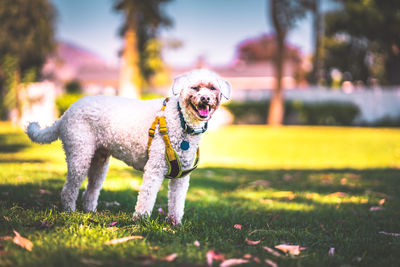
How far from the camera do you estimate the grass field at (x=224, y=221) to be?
8.15 feet

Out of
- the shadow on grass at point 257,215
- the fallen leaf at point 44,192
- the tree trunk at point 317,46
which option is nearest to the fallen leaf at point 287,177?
the shadow on grass at point 257,215

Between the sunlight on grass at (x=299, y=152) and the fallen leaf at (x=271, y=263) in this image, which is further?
the sunlight on grass at (x=299, y=152)

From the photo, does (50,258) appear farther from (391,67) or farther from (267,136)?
(391,67)

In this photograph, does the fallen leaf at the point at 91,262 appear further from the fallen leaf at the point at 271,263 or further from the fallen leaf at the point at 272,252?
the fallen leaf at the point at 272,252

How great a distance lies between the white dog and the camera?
3244 millimetres

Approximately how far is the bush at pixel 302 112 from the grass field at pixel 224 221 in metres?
15.6

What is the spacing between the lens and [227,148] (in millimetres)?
12781

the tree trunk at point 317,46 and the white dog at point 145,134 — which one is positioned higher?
the tree trunk at point 317,46

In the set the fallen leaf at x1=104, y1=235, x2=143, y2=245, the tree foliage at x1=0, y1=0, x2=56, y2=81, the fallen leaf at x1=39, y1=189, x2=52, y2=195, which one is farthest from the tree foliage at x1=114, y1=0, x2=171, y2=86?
the fallen leaf at x1=104, y1=235, x2=143, y2=245

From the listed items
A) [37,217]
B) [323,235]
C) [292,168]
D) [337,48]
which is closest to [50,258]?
[37,217]

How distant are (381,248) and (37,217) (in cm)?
288

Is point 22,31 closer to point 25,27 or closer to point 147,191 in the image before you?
point 25,27

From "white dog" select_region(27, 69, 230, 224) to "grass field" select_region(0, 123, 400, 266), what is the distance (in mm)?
282

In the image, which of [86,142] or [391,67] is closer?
[86,142]
